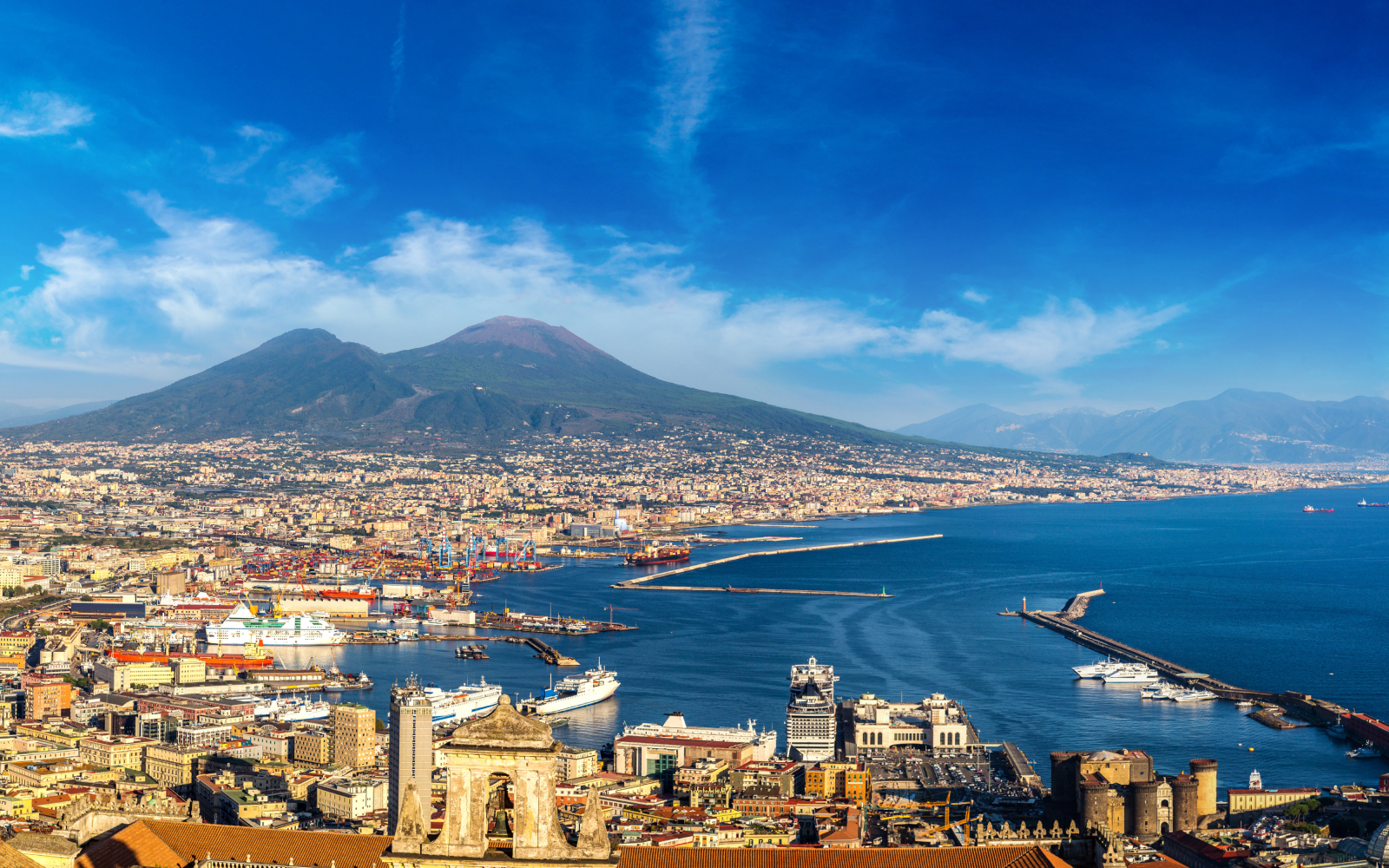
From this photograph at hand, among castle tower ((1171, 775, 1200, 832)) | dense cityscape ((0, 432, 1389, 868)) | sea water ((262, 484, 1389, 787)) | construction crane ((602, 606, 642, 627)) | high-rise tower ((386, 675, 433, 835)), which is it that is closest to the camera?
dense cityscape ((0, 432, 1389, 868))

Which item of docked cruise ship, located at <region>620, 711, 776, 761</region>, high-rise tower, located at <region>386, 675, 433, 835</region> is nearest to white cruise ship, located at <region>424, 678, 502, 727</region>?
docked cruise ship, located at <region>620, 711, 776, 761</region>

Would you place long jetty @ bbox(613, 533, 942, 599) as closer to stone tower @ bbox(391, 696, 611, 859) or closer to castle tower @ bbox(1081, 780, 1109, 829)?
castle tower @ bbox(1081, 780, 1109, 829)

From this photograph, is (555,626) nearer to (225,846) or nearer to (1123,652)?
(1123,652)

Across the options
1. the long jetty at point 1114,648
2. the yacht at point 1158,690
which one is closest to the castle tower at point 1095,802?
the yacht at point 1158,690

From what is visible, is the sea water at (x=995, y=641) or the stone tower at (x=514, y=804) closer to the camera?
the stone tower at (x=514, y=804)

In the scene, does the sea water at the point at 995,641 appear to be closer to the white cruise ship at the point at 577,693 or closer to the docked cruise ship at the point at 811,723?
the white cruise ship at the point at 577,693
